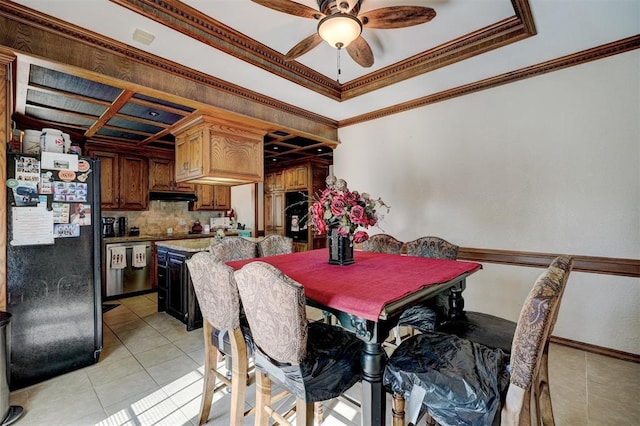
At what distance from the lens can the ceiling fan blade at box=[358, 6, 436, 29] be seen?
5.69 ft

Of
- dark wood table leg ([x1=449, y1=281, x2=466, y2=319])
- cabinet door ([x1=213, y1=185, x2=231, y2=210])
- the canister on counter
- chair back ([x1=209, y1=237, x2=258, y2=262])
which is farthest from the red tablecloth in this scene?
cabinet door ([x1=213, y1=185, x2=231, y2=210])

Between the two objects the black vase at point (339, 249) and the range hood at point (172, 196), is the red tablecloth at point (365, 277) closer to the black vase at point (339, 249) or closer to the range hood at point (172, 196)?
the black vase at point (339, 249)

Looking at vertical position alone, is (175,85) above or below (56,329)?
above

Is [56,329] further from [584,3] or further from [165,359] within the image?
[584,3]

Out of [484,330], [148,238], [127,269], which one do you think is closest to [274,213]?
[148,238]

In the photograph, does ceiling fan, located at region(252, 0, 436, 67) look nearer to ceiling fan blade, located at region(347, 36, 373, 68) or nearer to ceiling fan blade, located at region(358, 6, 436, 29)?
ceiling fan blade, located at region(358, 6, 436, 29)

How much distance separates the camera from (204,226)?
5.74 metres

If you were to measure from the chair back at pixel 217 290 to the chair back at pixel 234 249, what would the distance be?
3.40ft

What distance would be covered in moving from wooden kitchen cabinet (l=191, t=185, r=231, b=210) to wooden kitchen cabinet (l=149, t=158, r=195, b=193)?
44cm

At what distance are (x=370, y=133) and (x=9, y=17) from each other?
3.56 meters

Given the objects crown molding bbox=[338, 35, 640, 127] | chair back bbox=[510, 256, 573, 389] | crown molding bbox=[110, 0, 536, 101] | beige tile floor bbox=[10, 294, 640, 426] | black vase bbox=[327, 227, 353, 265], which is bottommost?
beige tile floor bbox=[10, 294, 640, 426]

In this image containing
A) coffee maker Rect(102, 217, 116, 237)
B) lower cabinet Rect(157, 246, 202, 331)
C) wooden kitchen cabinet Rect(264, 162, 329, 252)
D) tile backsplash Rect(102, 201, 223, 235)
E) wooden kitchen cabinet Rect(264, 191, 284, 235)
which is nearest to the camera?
lower cabinet Rect(157, 246, 202, 331)

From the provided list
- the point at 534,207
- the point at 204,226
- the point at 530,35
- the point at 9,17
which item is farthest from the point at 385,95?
the point at 204,226

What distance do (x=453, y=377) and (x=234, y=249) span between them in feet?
6.95
